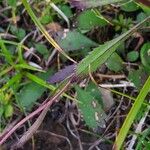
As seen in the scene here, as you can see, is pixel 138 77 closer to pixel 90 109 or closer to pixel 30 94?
pixel 90 109

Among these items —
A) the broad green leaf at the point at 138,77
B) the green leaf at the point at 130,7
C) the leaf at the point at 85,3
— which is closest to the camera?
the leaf at the point at 85,3

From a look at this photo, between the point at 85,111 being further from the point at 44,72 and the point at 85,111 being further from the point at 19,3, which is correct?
the point at 19,3

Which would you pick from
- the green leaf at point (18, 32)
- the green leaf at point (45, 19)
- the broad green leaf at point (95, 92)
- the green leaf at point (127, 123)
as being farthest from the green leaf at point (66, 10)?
the green leaf at point (127, 123)

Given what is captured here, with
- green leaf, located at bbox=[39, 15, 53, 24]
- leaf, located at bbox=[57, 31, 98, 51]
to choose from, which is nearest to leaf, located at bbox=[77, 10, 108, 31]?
leaf, located at bbox=[57, 31, 98, 51]

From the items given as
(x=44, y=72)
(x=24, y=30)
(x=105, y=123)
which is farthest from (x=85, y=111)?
(x=24, y=30)

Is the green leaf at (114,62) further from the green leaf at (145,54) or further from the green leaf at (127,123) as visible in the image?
the green leaf at (127,123)

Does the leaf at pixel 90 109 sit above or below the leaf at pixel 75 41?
below

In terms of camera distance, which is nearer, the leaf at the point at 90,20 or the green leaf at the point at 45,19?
the leaf at the point at 90,20
